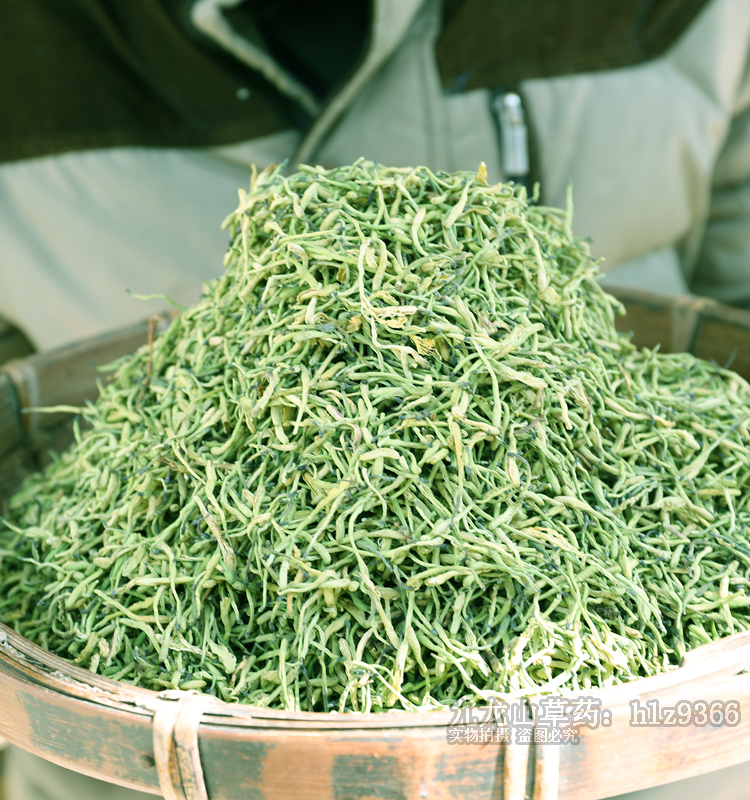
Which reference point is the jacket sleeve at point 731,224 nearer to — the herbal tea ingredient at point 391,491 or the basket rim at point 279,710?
the herbal tea ingredient at point 391,491

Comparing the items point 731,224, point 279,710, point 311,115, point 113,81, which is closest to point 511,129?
point 311,115

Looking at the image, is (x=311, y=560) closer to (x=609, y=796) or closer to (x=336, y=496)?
(x=336, y=496)

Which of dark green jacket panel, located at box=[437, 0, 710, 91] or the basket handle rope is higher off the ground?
dark green jacket panel, located at box=[437, 0, 710, 91]

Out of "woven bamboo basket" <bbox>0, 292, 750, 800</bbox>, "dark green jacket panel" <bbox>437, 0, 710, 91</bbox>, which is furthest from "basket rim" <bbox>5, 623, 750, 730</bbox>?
"dark green jacket panel" <bbox>437, 0, 710, 91</bbox>

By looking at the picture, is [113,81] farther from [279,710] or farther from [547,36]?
[279,710]

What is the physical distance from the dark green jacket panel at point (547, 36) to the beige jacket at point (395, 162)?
19 mm

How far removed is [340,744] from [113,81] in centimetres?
104

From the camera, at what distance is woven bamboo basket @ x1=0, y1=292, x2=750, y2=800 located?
16.5 inches

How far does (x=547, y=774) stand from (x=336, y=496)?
A: 207mm

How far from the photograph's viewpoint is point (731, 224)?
1.26 metres

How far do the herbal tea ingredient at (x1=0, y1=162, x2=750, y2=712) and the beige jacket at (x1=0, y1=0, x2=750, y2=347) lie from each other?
1.71ft

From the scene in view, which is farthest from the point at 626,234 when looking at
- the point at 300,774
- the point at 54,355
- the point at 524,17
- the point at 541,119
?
the point at 300,774

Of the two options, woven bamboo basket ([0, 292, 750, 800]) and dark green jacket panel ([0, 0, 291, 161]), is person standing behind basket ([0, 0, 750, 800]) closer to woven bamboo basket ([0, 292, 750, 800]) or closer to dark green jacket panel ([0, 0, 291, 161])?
dark green jacket panel ([0, 0, 291, 161])

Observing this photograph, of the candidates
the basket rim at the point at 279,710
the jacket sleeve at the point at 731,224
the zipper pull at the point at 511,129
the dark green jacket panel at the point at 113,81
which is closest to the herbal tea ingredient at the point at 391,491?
the basket rim at the point at 279,710
